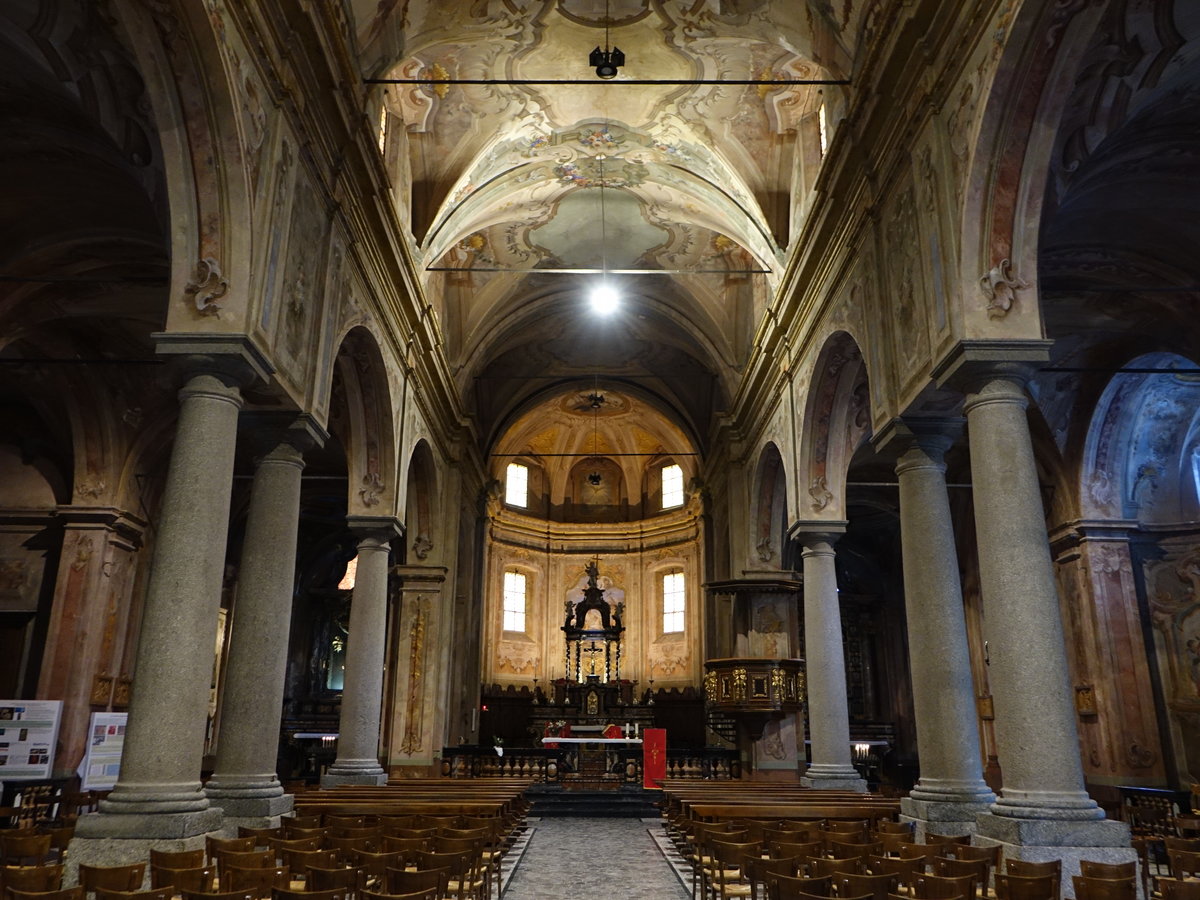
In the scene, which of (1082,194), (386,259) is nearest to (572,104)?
(386,259)

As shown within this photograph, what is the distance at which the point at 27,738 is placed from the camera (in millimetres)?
14102

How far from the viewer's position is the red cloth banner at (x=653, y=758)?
1936cm

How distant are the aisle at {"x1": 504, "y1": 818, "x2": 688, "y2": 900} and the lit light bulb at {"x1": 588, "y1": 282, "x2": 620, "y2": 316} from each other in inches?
486

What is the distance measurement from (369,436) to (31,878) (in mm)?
11136

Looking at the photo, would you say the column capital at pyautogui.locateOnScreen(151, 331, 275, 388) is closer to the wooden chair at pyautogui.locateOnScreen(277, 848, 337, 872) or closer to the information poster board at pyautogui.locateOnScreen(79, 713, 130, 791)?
the wooden chair at pyautogui.locateOnScreen(277, 848, 337, 872)

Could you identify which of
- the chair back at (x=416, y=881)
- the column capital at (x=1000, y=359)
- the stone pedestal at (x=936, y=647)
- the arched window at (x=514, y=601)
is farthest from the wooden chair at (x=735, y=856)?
the arched window at (x=514, y=601)

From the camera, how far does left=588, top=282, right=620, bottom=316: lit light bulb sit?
23359 mm

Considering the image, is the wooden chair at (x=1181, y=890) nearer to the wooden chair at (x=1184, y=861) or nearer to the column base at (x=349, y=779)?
the wooden chair at (x=1184, y=861)

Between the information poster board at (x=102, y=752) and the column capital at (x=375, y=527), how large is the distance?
4.48m

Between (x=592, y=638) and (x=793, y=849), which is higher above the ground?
(x=592, y=638)

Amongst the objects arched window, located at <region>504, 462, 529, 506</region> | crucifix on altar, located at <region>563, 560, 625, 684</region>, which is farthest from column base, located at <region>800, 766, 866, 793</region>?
arched window, located at <region>504, 462, 529, 506</region>

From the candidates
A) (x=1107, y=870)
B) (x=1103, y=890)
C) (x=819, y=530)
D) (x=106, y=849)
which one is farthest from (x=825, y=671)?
(x=106, y=849)

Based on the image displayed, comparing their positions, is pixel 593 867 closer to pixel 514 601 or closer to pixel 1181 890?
pixel 1181 890

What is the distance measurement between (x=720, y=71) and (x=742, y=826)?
11764 millimetres
